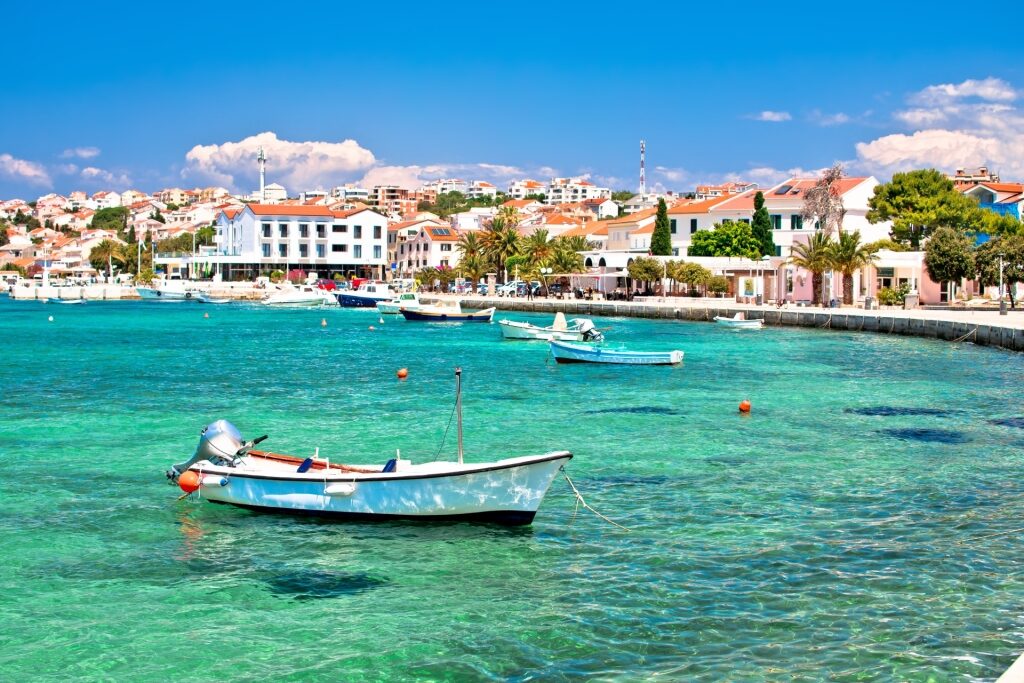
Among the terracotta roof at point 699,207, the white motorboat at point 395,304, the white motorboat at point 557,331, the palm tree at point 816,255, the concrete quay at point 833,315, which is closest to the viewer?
the white motorboat at point 557,331

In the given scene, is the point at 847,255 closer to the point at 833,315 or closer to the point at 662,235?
the point at 833,315

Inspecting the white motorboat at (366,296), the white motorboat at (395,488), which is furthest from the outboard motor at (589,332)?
the white motorboat at (366,296)

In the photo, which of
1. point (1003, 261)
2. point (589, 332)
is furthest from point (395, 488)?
point (1003, 261)

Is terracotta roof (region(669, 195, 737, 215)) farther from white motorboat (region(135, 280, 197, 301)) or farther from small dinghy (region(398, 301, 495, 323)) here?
white motorboat (region(135, 280, 197, 301))

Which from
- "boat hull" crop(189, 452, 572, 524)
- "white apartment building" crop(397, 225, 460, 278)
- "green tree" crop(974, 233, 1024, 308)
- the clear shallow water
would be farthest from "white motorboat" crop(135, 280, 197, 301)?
"boat hull" crop(189, 452, 572, 524)

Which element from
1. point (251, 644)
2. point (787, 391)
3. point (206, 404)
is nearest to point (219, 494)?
point (251, 644)

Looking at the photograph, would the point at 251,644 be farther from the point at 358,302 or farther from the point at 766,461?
the point at 358,302

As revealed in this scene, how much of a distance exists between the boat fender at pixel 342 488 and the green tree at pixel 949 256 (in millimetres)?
59312

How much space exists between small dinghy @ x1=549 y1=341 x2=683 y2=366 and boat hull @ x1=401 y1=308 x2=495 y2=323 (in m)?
34.0

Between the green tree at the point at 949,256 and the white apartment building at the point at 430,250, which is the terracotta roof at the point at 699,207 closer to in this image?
the green tree at the point at 949,256

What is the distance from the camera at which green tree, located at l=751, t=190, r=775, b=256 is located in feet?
311

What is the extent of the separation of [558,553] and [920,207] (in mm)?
82708

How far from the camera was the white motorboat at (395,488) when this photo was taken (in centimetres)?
1599

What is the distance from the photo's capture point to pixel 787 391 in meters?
34.9
